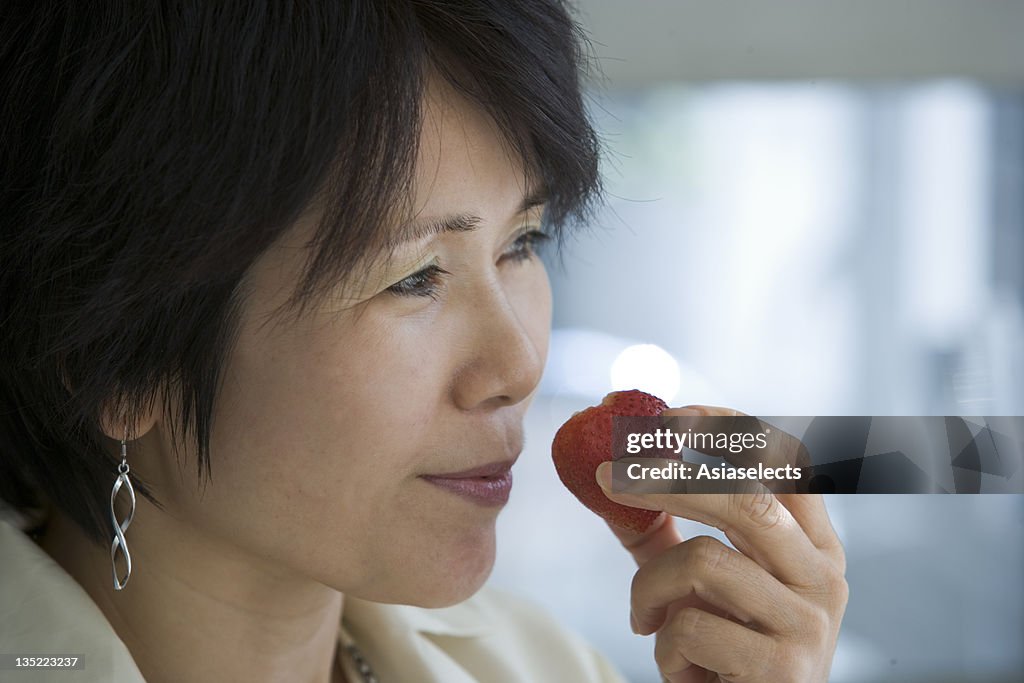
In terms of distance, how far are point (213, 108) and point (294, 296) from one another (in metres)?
0.16

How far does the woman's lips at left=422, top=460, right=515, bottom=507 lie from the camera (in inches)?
33.7

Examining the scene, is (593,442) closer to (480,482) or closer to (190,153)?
(480,482)

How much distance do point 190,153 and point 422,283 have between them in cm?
22

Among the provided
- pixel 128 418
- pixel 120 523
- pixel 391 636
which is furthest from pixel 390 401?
pixel 391 636

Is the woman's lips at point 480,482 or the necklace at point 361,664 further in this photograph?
the necklace at point 361,664

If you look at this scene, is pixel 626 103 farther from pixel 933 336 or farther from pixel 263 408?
pixel 263 408

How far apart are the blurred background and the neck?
1.48 metres

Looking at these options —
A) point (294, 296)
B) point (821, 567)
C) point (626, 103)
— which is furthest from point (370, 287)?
point (626, 103)

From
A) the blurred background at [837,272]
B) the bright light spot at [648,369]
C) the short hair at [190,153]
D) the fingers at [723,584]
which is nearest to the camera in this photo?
the short hair at [190,153]

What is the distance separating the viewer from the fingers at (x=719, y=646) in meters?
0.84

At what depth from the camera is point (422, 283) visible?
821 mm

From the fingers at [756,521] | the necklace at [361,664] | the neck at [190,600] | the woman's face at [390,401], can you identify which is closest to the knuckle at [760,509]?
the fingers at [756,521]

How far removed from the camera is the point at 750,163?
2.62m

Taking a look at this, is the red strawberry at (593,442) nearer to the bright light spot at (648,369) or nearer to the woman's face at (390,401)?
the woman's face at (390,401)
